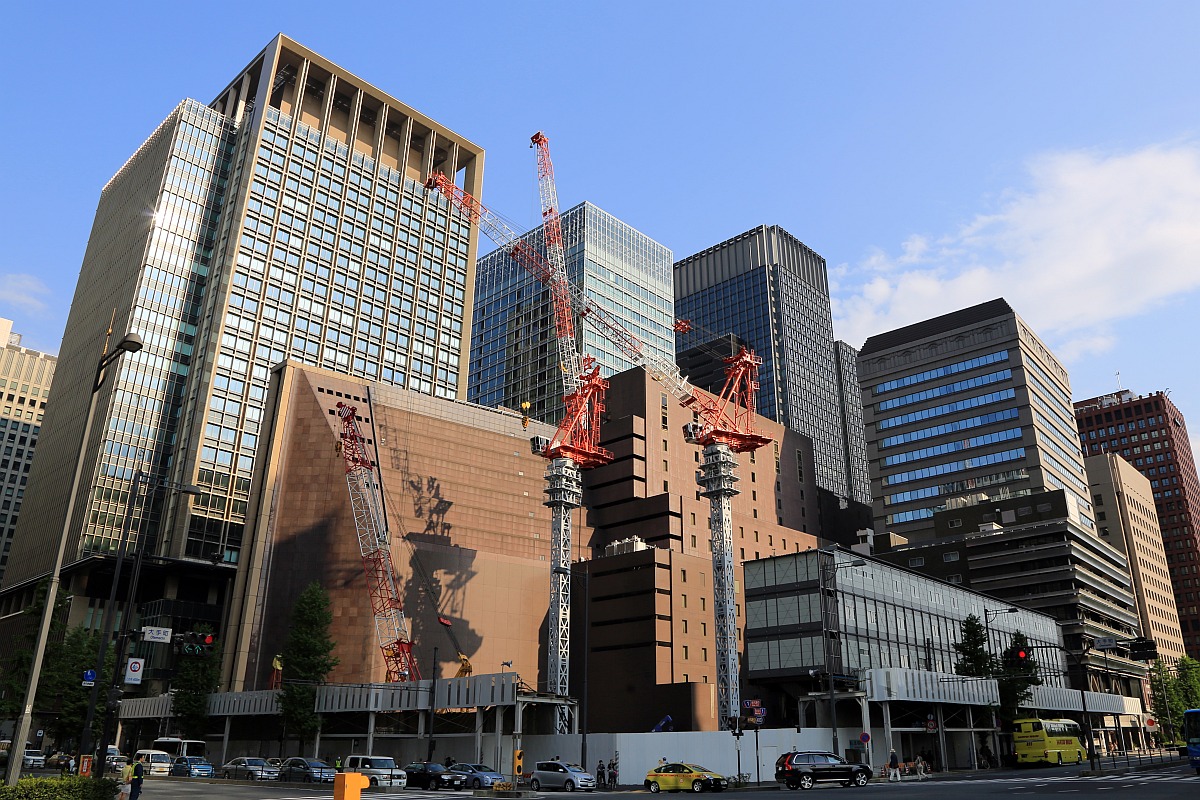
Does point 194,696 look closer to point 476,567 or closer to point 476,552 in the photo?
point 476,567

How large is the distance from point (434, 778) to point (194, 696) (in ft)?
134

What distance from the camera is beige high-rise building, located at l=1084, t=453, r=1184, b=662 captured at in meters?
172

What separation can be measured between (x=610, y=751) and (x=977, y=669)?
3823 centimetres

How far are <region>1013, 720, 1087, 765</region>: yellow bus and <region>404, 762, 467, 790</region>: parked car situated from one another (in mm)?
54038

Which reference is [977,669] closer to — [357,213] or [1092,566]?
[1092,566]

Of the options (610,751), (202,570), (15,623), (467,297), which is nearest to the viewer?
(610,751)

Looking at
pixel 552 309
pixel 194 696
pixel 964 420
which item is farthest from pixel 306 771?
pixel 964 420

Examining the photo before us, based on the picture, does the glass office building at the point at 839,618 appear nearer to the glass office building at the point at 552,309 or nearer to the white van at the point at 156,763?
the white van at the point at 156,763

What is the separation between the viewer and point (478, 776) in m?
50.7

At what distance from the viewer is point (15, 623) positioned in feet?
374

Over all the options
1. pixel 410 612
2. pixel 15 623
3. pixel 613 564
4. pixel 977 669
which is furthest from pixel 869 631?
pixel 15 623

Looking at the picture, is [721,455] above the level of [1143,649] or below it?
above

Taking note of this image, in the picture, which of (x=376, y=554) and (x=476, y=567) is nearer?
(x=376, y=554)

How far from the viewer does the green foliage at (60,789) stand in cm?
2114
